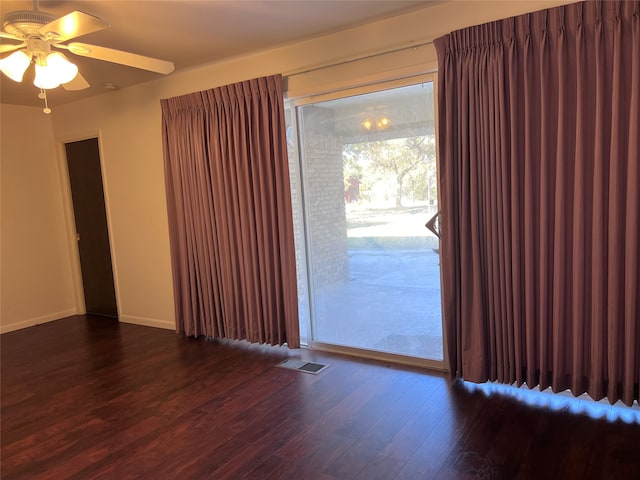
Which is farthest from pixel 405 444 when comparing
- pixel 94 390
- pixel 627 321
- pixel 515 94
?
pixel 94 390

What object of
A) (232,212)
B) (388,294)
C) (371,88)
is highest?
(371,88)

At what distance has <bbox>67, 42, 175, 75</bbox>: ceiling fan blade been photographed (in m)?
2.41

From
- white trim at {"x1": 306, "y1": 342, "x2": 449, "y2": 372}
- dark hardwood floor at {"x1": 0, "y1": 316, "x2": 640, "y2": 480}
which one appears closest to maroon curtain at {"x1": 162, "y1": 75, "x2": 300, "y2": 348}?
white trim at {"x1": 306, "y1": 342, "x2": 449, "y2": 372}

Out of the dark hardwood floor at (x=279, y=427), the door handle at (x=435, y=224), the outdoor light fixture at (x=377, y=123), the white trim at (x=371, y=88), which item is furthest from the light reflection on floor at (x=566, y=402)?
the white trim at (x=371, y=88)

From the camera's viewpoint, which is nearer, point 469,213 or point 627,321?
point 627,321

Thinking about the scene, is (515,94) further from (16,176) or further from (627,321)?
(16,176)

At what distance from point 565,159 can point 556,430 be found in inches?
57.8

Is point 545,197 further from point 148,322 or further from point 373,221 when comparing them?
point 148,322

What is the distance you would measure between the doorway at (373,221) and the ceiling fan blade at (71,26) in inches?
70.1

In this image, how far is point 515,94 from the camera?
8.62ft

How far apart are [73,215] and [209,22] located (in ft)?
11.9

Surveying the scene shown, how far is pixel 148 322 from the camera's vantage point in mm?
4922

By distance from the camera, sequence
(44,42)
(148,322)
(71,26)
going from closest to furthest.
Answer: (71,26) → (44,42) → (148,322)

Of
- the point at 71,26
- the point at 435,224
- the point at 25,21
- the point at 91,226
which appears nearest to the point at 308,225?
the point at 435,224
